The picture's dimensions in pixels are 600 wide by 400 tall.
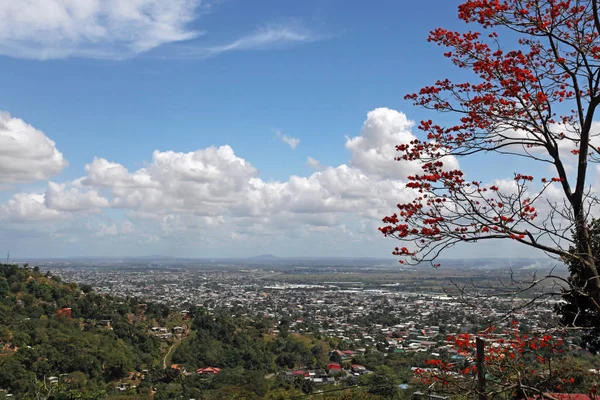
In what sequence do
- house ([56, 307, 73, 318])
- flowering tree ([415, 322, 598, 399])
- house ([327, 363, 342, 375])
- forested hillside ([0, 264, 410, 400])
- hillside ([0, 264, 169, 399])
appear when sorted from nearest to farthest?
flowering tree ([415, 322, 598, 399]) < hillside ([0, 264, 169, 399]) < forested hillside ([0, 264, 410, 400]) < house ([327, 363, 342, 375]) < house ([56, 307, 73, 318])

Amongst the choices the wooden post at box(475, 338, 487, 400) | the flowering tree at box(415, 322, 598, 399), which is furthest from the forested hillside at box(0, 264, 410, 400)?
the wooden post at box(475, 338, 487, 400)

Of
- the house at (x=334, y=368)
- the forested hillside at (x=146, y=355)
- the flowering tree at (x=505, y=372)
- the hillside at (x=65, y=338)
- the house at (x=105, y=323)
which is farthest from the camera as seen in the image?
the house at (x=105, y=323)

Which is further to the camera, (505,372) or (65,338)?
(65,338)

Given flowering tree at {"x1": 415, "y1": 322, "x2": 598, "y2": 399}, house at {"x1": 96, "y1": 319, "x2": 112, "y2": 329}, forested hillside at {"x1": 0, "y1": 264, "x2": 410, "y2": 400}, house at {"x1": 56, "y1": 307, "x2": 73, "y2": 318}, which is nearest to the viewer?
flowering tree at {"x1": 415, "y1": 322, "x2": 598, "y2": 399}

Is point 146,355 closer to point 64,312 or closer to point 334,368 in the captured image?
point 64,312

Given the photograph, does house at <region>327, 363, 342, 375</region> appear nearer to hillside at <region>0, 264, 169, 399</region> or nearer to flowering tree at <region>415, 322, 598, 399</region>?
hillside at <region>0, 264, 169, 399</region>

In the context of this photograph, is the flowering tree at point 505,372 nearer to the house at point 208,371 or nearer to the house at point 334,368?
the house at point 334,368

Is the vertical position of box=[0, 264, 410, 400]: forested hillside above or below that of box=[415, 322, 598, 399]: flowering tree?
below

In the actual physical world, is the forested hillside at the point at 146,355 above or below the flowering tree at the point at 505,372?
below

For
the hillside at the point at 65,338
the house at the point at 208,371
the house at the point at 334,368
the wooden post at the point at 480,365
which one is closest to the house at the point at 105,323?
the hillside at the point at 65,338

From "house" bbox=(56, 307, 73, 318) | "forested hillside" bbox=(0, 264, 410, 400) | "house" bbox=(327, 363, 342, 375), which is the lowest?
"house" bbox=(327, 363, 342, 375)

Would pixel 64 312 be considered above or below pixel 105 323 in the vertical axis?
above

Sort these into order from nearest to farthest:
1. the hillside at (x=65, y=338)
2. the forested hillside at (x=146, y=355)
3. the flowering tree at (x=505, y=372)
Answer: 1. the flowering tree at (x=505, y=372)
2. the hillside at (x=65, y=338)
3. the forested hillside at (x=146, y=355)

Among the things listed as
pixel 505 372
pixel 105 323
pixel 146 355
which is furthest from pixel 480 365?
pixel 105 323
